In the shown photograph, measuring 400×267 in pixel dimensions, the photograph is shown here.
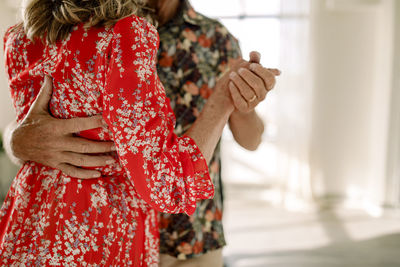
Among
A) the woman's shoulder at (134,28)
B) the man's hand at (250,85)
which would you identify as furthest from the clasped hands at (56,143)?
the man's hand at (250,85)

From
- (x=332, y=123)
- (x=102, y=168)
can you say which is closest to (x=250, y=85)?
(x=102, y=168)

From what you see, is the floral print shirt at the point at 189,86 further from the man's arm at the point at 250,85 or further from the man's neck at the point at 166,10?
the man's arm at the point at 250,85

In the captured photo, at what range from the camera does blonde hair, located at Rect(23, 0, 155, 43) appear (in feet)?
2.17

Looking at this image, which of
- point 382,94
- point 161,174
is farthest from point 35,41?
point 382,94

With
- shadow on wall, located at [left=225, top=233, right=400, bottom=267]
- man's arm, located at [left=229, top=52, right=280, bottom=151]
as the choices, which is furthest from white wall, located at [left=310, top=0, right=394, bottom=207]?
man's arm, located at [left=229, top=52, right=280, bottom=151]

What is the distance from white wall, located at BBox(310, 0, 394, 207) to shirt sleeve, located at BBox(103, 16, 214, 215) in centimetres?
329

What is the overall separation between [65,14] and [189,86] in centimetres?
51

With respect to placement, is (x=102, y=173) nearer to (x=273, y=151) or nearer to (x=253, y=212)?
(x=253, y=212)

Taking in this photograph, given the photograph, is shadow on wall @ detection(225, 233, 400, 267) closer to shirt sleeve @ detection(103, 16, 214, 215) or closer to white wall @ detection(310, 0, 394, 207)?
white wall @ detection(310, 0, 394, 207)

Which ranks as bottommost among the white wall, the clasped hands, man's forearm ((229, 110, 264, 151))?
the white wall

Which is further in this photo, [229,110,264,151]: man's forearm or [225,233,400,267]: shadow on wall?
[225,233,400,267]: shadow on wall

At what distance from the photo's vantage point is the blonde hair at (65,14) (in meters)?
0.66

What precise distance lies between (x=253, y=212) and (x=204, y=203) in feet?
9.22

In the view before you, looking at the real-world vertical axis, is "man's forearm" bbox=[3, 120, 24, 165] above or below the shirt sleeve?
below
